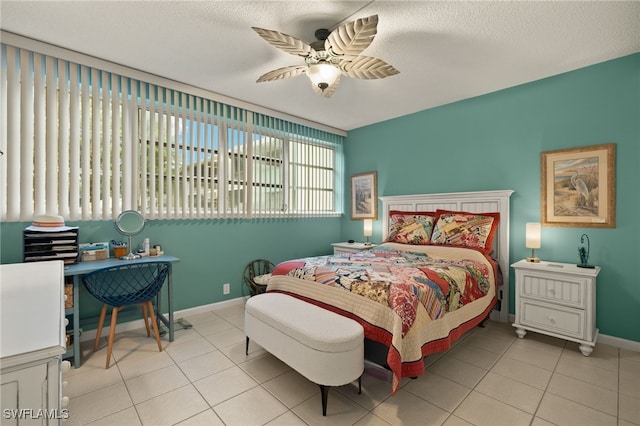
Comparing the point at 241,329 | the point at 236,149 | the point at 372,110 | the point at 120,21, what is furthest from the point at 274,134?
the point at 241,329

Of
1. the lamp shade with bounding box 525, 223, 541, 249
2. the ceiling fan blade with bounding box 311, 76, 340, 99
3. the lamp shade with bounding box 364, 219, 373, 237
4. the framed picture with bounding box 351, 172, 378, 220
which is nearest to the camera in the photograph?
the ceiling fan blade with bounding box 311, 76, 340, 99

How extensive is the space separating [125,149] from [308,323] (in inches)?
103

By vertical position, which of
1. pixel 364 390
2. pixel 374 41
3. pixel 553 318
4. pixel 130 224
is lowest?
pixel 364 390

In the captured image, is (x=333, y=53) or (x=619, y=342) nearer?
Result: (x=333, y=53)

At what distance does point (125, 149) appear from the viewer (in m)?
3.05

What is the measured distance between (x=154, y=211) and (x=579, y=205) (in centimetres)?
441

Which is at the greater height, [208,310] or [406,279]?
[406,279]

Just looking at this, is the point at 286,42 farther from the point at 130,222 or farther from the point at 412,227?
the point at 412,227

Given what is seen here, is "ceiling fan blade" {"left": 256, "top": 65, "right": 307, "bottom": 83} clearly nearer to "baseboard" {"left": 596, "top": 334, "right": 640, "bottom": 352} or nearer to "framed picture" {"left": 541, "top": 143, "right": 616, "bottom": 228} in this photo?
"framed picture" {"left": 541, "top": 143, "right": 616, "bottom": 228}

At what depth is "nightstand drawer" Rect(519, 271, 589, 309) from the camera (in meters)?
2.58

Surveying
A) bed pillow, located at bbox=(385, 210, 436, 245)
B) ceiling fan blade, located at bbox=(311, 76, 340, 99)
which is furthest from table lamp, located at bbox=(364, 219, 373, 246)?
ceiling fan blade, located at bbox=(311, 76, 340, 99)

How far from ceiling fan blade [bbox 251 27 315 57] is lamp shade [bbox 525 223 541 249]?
2.75 meters

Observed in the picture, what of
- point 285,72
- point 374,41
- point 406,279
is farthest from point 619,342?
point 285,72

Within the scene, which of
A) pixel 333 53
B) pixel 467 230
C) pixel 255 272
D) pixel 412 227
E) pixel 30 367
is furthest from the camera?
pixel 255 272
